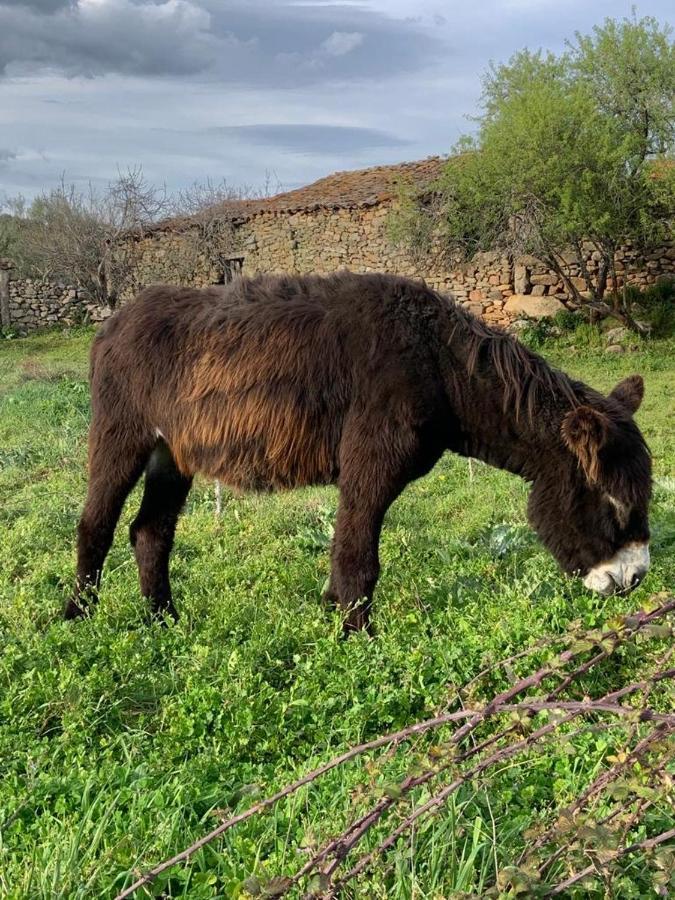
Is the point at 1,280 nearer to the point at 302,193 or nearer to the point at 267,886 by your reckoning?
the point at 302,193

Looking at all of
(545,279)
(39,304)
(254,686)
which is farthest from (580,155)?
(39,304)

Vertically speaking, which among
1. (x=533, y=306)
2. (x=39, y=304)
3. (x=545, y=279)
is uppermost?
(x=545, y=279)

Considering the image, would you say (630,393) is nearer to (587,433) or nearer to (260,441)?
(587,433)

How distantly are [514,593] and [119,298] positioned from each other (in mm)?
25505

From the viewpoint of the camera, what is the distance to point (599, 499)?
4.38 meters

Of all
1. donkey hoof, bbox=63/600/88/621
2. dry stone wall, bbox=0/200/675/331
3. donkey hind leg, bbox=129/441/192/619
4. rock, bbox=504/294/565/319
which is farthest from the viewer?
dry stone wall, bbox=0/200/675/331

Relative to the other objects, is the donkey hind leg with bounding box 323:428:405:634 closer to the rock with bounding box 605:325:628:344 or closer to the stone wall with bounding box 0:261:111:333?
the rock with bounding box 605:325:628:344

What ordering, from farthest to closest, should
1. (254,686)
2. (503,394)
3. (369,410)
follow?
1. (503,394)
2. (369,410)
3. (254,686)

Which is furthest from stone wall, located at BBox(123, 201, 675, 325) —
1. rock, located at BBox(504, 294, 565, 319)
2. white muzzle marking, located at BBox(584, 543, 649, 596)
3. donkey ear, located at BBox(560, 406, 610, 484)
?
donkey ear, located at BBox(560, 406, 610, 484)

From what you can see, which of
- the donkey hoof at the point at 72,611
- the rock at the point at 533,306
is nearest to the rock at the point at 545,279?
the rock at the point at 533,306

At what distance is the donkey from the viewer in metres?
4.30

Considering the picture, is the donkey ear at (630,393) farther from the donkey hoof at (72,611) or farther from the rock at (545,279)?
the rock at (545,279)

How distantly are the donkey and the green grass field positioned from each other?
42 cm

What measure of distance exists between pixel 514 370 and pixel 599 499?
0.88 m
